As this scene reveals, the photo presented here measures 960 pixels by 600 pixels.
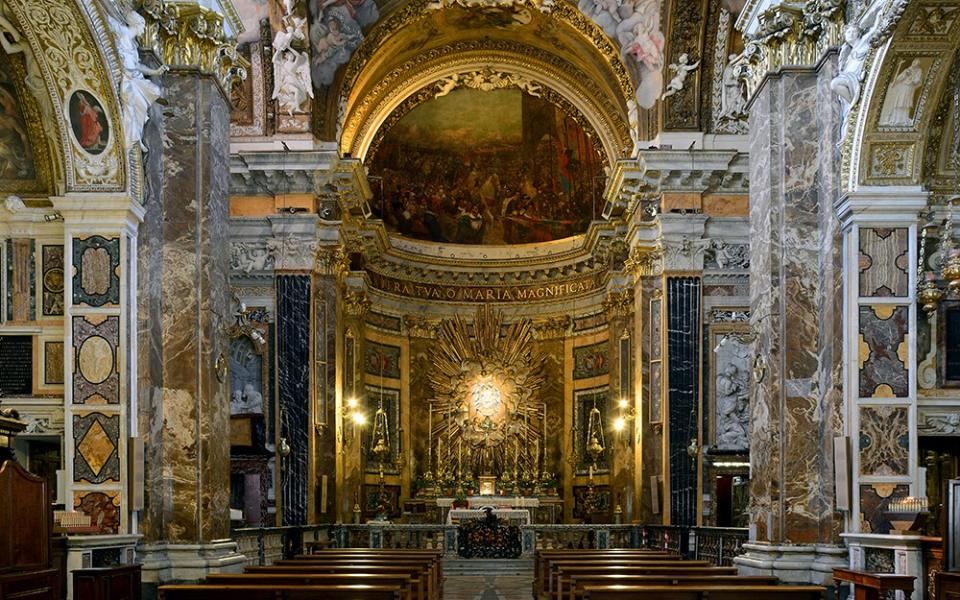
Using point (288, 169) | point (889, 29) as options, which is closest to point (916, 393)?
point (889, 29)

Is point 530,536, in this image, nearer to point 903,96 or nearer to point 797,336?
point 797,336

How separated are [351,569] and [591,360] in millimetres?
16369

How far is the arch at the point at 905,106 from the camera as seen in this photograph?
1118 cm

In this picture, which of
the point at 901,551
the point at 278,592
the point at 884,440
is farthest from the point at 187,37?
the point at 901,551

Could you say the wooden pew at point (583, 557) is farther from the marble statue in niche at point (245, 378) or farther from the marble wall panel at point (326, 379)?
the marble statue in niche at point (245, 378)

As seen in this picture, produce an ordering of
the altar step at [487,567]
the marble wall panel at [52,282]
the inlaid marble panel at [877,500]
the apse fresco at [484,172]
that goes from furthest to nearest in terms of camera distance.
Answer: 1. the apse fresco at [484,172]
2. the altar step at [487,567]
3. the marble wall panel at [52,282]
4. the inlaid marble panel at [877,500]

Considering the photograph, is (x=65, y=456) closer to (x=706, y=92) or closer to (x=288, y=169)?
(x=288, y=169)

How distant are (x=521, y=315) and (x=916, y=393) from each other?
58.8ft

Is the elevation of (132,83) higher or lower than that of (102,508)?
higher

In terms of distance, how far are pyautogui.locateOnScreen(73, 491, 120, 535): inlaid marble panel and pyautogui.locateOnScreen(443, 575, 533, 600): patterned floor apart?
6883 mm

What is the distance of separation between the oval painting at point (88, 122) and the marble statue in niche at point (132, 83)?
21 cm

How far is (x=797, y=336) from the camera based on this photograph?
12.7 m

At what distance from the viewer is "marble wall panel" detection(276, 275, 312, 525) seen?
20906 millimetres

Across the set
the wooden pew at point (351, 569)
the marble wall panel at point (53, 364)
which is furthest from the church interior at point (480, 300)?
the wooden pew at point (351, 569)
